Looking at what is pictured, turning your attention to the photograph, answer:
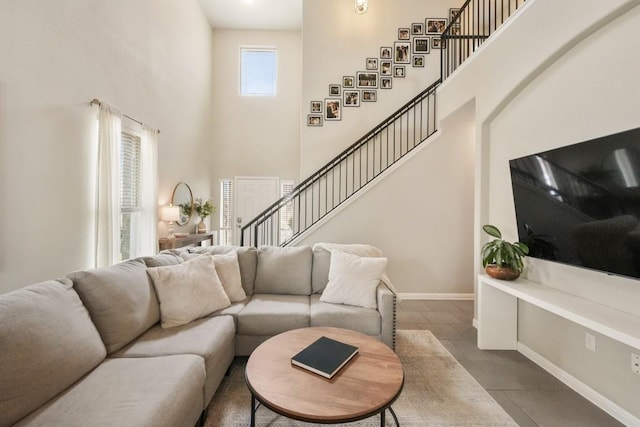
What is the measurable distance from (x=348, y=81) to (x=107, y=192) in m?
4.29

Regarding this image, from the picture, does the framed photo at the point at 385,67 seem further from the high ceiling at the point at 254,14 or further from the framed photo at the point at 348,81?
the high ceiling at the point at 254,14

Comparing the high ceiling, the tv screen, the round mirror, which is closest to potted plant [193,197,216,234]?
the round mirror

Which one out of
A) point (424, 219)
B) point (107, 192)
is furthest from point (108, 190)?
point (424, 219)

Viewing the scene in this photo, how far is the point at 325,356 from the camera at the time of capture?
1564mm

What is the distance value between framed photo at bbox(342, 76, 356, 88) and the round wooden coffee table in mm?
4780

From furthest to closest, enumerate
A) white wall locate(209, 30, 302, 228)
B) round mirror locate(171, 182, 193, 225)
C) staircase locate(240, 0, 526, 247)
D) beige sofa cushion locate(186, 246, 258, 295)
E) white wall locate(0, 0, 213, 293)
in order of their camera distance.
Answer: white wall locate(209, 30, 302, 228) → staircase locate(240, 0, 526, 247) → round mirror locate(171, 182, 193, 225) → beige sofa cushion locate(186, 246, 258, 295) → white wall locate(0, 0, 213, 293)

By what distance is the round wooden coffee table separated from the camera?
1191 millimetres

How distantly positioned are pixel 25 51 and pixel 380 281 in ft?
11.1

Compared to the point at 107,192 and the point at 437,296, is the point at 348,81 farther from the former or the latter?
the point at 107,192

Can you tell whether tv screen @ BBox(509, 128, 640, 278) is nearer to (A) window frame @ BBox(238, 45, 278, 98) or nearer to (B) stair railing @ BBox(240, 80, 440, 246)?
(B) stair railing @ BBox(240, 80, 440, 246)

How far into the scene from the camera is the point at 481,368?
7.79ft

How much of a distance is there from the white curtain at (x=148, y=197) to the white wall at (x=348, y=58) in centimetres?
242

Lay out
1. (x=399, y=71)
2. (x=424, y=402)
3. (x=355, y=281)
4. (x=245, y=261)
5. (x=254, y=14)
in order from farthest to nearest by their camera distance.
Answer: (x=254, y=14), (x=399, y=71), (x=245, y=261), (x=355, y=281), (x=424, y=402)

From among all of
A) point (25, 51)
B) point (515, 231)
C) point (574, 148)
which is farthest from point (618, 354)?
point (25, 51)
